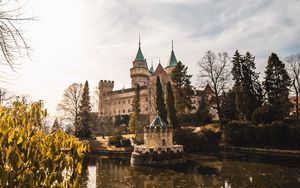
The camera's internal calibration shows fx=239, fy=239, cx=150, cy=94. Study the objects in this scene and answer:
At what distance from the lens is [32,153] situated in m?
3.00

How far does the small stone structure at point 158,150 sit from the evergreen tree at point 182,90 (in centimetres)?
1466

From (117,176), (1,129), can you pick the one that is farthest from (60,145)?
(117,176)

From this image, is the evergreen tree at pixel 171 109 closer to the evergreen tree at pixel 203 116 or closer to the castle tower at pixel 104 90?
the evergreen tree at pixel 203 116

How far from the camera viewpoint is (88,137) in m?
42.2

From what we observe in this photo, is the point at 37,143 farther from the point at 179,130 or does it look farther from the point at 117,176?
the point at 179,130

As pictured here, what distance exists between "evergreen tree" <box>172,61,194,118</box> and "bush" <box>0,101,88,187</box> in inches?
1451

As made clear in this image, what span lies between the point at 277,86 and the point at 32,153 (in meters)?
38.8

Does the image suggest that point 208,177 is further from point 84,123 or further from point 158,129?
point 84,123

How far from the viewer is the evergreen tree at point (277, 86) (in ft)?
105

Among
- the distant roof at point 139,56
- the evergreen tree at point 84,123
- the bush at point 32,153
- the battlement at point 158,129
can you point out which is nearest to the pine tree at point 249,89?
the battlement at point 158,129

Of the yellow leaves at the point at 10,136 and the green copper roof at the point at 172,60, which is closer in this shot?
the yellow leaves at the point at 10,136

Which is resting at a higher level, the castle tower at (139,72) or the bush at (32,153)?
the castle tower at (139,72)

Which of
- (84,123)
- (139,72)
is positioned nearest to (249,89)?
(84,123)

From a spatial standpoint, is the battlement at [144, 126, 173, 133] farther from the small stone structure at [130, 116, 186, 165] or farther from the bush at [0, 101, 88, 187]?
the bush at [0, 101, 88, 187]
